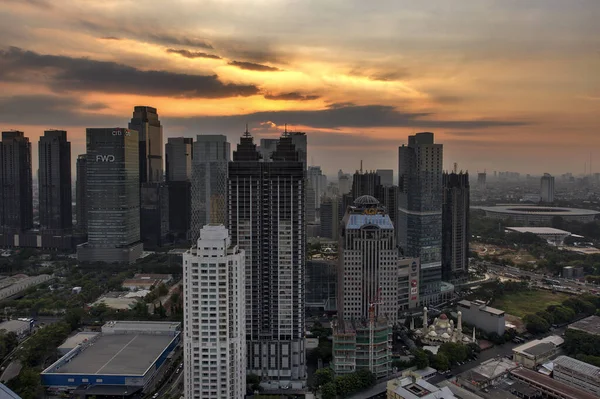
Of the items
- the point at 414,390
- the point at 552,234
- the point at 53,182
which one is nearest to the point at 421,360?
the point at 414,390

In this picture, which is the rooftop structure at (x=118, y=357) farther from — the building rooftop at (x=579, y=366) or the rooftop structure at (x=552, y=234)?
the rooftop structure at (x=552, y=234)

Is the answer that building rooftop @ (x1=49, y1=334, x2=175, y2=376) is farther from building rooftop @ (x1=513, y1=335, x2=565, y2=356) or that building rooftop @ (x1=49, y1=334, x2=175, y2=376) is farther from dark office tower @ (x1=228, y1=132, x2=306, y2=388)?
building rooftop @ (x1=513, y1=335, x2=565, y2=356)

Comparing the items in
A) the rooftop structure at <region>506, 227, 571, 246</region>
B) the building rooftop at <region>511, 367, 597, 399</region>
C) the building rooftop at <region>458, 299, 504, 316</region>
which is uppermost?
the rooftop structure at <region>506, 227, 571, 246</region>

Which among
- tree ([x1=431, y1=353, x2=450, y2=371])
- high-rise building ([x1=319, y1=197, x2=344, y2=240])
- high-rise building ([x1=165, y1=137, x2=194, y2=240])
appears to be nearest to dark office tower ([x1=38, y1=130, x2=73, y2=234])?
high-rise building ([x1=165, y1=137, x2=194, y2=240])

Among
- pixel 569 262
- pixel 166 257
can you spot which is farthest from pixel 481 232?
pixel 166 257

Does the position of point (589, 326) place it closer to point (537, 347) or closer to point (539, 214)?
point (537, 347)
